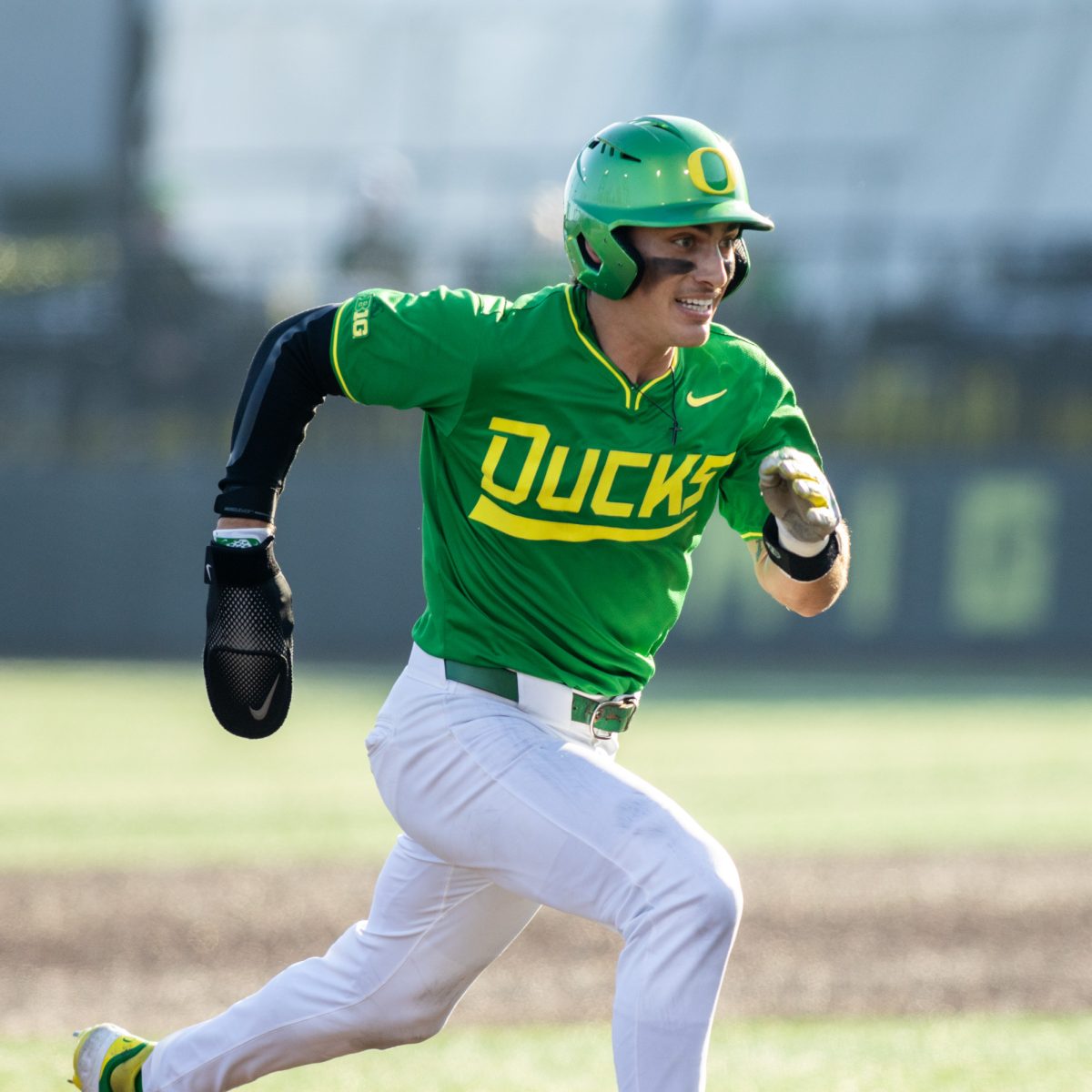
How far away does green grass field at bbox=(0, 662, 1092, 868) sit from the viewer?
9477 mm

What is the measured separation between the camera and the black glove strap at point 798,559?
4059 millimetres

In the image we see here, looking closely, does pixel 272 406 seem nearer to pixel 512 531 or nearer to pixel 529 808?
pixel 512 531

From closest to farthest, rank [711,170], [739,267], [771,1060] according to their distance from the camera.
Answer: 1. [711,170]
2. [739,267]
3. [771,1060]

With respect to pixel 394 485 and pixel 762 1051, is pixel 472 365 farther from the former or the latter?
pixel 394 485

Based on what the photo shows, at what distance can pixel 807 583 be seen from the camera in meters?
4.11

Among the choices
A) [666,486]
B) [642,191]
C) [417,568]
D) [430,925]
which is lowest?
[417,568]

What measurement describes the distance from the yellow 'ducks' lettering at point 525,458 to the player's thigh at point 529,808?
443 mm

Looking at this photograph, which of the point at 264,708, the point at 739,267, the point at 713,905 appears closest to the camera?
the point at 713,905

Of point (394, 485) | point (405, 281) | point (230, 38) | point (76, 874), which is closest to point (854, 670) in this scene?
point (394, 485)

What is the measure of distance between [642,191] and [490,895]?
158cm

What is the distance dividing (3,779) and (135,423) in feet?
25.0

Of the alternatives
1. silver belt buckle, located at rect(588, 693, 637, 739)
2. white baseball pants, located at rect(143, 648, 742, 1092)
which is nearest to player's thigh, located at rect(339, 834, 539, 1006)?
white baseball pants, located at rect(143, 648, 742, 1092)

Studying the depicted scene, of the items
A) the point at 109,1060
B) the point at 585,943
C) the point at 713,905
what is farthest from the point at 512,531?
the point at 585,943

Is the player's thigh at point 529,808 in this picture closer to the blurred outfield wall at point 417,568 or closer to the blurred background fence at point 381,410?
the blurred background fence at point 381,410
